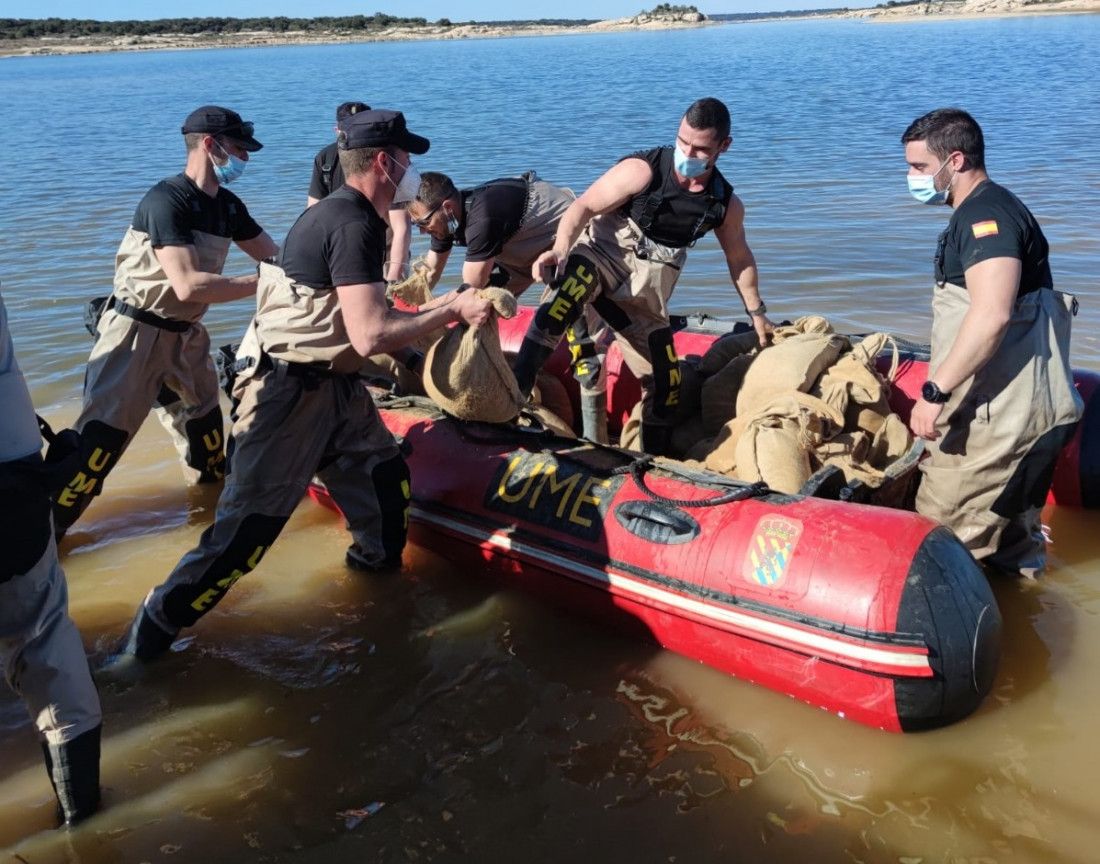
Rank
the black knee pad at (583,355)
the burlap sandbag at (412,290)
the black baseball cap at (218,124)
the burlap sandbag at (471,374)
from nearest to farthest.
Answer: the burlap sandbag at (471,374) < the black baseball cap at (218,124) < the black knee pad at (583,355) < the burlap sandbag at (412,290)

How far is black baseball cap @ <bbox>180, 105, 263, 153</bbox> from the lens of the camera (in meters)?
4.44

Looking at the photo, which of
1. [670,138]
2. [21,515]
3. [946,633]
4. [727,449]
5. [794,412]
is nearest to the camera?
[21,515]

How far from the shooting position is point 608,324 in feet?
16.5

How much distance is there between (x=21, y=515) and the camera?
2.73 meters

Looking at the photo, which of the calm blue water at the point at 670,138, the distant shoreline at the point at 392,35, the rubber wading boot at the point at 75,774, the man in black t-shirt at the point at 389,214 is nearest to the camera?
the rubber wading boot at the point at 75,774

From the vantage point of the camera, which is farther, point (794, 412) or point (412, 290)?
point (412, 290)

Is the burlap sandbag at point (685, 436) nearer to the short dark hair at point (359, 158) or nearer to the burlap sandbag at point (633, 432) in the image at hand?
the burlap sandbag at point (633, 432)

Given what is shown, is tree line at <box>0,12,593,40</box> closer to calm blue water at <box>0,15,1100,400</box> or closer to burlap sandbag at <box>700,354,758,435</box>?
calm blue water at <box>0,15,1100,400</box>

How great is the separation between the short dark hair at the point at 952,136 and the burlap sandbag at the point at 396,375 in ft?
8.63

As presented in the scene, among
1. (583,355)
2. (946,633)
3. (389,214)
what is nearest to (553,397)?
(583,355)

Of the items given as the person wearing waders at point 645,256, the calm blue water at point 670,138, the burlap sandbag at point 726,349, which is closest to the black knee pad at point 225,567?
the person wearing waders at point 645,256

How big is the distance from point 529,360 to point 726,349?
1044 mm

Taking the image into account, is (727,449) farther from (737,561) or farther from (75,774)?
(75,774)

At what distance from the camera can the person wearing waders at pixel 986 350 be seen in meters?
3.57
